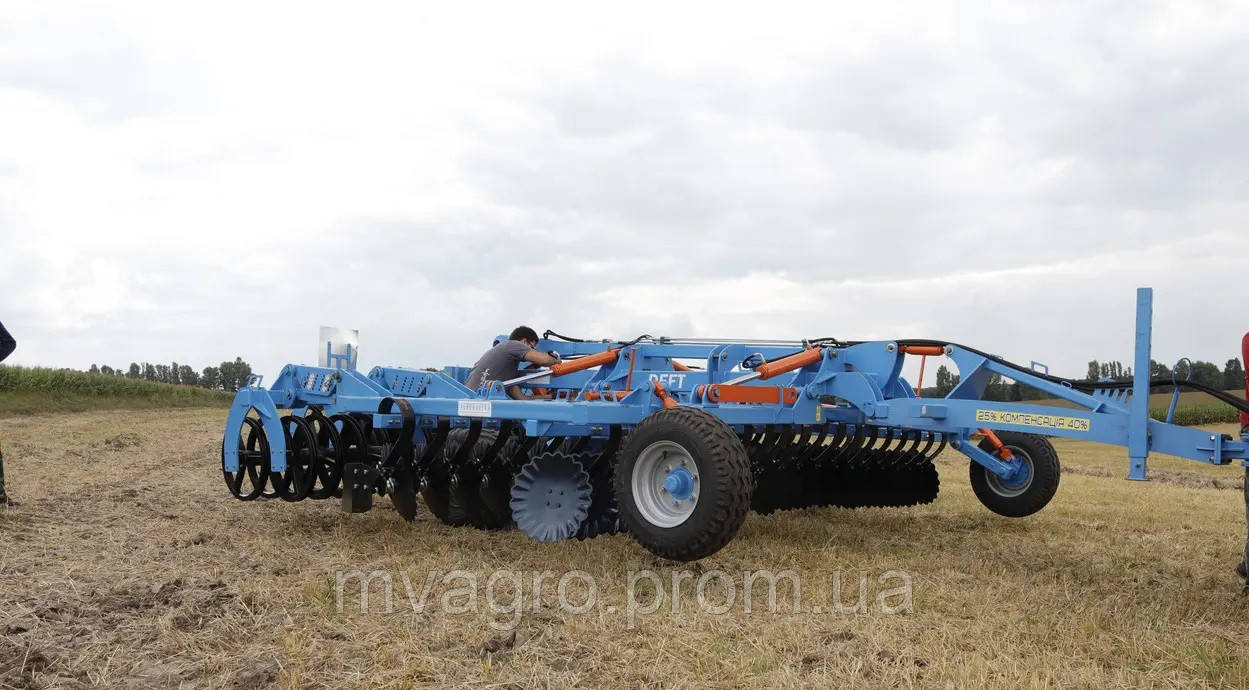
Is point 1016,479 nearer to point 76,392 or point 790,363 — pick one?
point 790,363

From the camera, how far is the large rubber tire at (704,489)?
17.3 ft

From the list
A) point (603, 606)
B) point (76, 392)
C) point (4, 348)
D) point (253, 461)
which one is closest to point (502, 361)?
point (253, 461)

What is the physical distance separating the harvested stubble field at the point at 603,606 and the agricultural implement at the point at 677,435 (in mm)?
285

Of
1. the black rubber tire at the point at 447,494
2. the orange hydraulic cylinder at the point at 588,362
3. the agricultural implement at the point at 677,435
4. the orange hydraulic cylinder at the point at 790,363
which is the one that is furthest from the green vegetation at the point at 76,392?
the orange hydraulic cylinder at the point at 790,363

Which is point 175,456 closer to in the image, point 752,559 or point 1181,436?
point 752,559

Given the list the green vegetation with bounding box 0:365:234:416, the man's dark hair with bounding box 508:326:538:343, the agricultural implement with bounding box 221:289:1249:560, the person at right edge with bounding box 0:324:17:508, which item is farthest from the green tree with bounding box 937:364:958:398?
the green vegetation with bounding box 0:365:234:416

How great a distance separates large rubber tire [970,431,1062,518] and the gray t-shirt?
12.9 feet

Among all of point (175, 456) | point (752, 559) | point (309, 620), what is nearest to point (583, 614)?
point (309, 620)

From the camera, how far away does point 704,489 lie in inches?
209

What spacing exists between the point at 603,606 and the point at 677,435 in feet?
3.51

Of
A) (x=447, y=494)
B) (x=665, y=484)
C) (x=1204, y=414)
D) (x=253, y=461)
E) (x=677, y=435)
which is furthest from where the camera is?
(x=1204, y=414)

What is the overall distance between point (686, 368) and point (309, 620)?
3.86m

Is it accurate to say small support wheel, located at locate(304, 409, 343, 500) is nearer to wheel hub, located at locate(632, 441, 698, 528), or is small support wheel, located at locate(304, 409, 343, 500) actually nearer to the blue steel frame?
the blue steel frame

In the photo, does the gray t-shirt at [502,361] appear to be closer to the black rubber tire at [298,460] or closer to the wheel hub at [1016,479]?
the black rubber tire at [298,460]
